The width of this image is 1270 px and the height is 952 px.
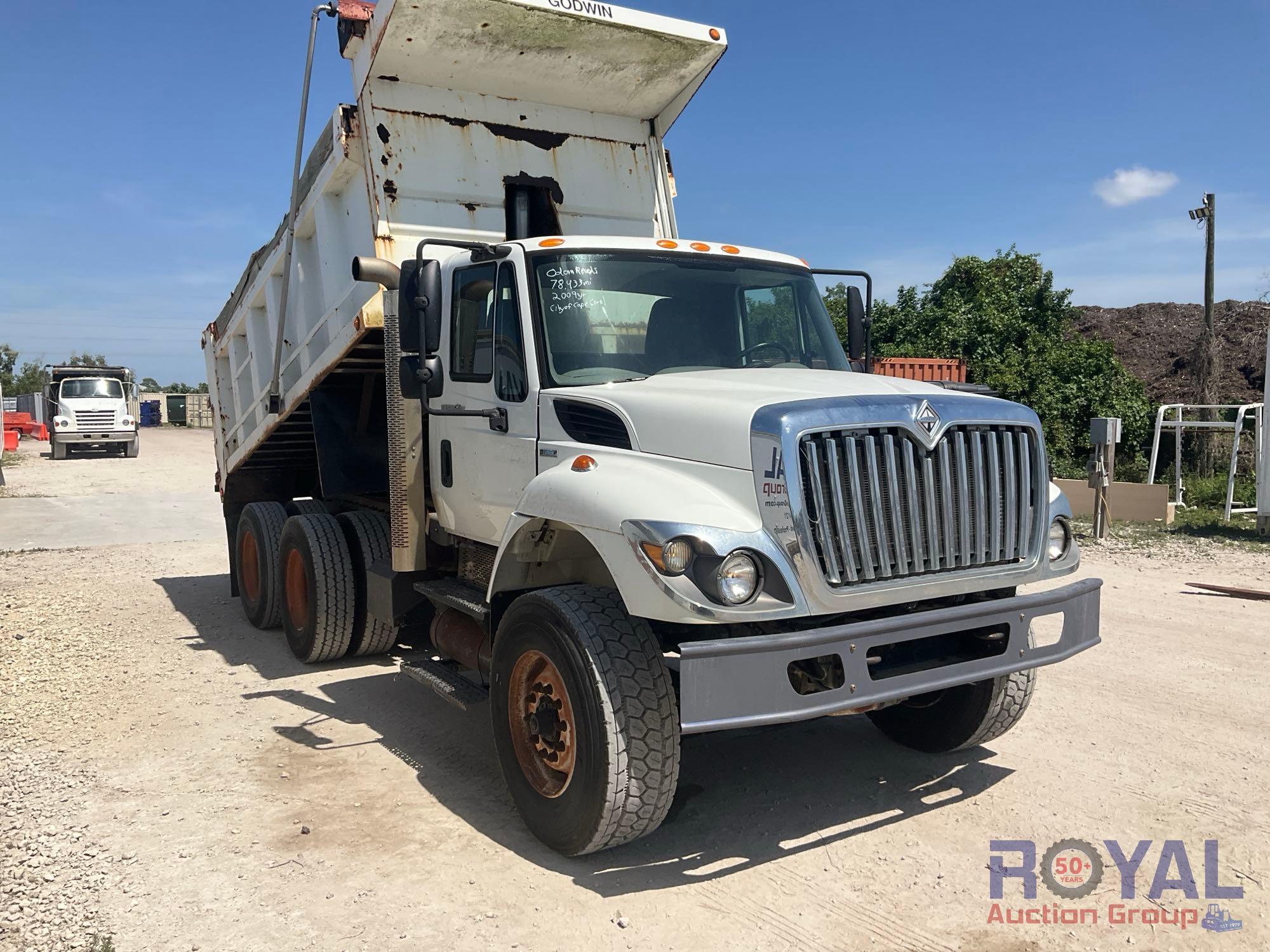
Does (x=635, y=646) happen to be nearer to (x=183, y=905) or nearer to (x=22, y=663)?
(x=183, y=905)

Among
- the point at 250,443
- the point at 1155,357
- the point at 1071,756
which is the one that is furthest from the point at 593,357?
the point at 1155,357

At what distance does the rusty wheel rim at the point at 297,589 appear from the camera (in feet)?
22.9

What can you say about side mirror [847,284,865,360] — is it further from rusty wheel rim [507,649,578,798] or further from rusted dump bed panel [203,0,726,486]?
rusty wheel rim [507,649,578,798]

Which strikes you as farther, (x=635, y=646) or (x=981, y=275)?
(x=981, y=275)

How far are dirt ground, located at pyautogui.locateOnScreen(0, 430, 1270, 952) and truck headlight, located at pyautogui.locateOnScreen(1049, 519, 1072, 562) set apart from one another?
1116 mm

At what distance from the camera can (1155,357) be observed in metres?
29.2

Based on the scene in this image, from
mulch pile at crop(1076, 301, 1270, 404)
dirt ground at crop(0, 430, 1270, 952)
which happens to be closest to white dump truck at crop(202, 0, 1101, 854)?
dirt ground at crop(0, 430, 1270, 952)

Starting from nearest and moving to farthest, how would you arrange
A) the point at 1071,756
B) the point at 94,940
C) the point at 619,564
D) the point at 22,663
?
1. the point at 94,940
2. the point at 619,564
3. the point at 1071,756
4. the point at 22,663

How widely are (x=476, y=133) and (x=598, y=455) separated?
306 centimetres

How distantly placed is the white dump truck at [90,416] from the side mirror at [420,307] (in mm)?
28916

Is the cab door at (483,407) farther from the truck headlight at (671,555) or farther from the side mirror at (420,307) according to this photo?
the truck headlight at (671,555)

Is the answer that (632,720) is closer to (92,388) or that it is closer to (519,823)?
(519,823)

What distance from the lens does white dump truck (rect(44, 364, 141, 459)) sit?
29.6 meters

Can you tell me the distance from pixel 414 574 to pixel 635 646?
2.36m
